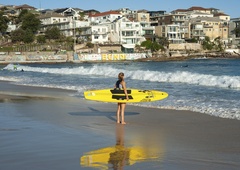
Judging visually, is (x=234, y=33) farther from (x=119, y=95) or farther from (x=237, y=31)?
(x=119, y=95)

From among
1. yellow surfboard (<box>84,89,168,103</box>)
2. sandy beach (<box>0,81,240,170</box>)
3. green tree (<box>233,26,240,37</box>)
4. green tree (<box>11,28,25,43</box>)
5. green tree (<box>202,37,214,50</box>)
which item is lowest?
sandy beach (<box>0,81,240,170</box>)

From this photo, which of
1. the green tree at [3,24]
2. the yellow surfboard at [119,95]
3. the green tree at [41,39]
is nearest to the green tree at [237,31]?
the green tree at [41,39]

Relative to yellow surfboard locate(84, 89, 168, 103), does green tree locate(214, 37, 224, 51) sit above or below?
above

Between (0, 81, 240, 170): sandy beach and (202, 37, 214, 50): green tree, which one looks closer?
(0, 81, 240, 170): sandy beach

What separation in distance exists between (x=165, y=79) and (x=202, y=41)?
9810cm

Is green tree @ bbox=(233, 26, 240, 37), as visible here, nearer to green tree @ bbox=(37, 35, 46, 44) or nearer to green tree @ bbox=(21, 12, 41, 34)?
green tree @ bbox=(37, 35, 46, 44)

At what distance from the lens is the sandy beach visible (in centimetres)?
682

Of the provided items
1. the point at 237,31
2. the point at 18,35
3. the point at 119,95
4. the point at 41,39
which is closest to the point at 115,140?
the point at 119,95

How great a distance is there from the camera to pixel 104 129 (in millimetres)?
10117

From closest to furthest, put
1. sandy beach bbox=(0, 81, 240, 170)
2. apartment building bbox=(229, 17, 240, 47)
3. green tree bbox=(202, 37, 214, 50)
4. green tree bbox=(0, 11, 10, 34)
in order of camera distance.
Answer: sandy beach bbox=(0, 81, 240, 170), green tree bbox=(0, 11, 10, 34), green tree bbox=(202, 37, 214, 50), apartment building bbox=(229, 17, 240, 47)

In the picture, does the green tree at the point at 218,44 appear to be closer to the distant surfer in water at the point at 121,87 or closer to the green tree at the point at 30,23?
the green tree at the point at 30,23

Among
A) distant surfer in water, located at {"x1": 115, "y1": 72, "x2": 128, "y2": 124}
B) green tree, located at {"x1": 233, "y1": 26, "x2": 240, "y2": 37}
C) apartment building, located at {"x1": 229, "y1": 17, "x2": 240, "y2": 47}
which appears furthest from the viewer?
apartment building, located at {"x1": 229, "y1": 17, "x2": 240, "y2": 47}

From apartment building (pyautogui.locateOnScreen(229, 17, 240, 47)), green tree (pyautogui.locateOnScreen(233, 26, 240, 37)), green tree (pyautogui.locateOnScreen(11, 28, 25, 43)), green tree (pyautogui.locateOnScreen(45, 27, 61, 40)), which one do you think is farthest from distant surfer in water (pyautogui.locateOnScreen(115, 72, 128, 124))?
green tree (pyautogui.locateOnScreen(233, 26, 240, 37))

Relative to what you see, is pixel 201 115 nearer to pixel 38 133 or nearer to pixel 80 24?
pixel 38 133
